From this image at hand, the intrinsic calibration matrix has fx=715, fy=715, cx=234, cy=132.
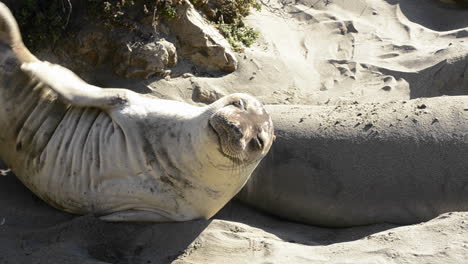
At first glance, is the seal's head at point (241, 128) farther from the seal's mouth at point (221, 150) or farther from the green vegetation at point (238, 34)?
the green vegetation at point (238, 34)

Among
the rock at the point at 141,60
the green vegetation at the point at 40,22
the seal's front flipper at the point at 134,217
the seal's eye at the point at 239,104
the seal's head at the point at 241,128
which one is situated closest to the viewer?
the seal's head at the point at 241,128

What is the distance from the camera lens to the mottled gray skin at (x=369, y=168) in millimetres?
4238

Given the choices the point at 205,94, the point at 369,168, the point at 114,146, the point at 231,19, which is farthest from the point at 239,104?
the point at 231,19

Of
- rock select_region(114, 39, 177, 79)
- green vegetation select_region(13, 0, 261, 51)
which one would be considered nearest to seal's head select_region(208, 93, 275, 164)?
rock select_region(114, 39, 177, 79)

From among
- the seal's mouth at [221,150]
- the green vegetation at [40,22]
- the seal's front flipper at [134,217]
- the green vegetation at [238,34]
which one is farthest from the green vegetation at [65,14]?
the seal's mouth at [221,150]

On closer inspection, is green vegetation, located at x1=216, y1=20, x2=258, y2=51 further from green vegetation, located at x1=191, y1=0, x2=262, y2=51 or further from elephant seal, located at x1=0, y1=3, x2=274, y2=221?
elephant seal, located at x1=0, y1=3, x2=274, y2=221

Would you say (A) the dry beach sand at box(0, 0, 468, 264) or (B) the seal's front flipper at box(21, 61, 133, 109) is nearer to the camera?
(A) the dry beach sand at box(0, 0, 468, 264)

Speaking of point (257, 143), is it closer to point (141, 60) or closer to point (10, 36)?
point (10, 36)

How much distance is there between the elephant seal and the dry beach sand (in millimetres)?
132

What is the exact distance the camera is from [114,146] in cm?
404

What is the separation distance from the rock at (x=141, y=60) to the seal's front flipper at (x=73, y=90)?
110 centimetres

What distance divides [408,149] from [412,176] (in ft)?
0.57

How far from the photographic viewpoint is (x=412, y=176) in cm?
426

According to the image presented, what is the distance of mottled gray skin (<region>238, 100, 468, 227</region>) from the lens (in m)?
→ 4.24
